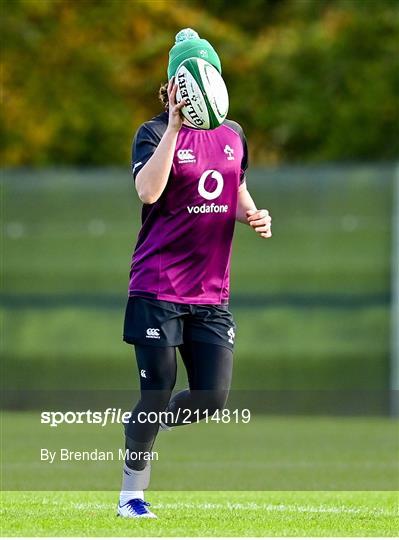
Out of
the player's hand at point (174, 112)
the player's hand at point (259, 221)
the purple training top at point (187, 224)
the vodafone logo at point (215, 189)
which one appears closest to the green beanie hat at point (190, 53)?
Result: the player's hand at point (174, 112)

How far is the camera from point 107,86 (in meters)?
23.5

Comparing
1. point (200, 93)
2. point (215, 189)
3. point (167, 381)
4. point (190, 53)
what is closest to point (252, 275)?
point (215, 189)

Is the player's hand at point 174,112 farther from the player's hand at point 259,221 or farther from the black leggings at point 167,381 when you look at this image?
the black leggings at point 167,381

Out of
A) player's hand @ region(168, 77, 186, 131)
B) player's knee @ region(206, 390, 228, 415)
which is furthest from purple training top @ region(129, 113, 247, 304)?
player's knee @ region(206, 390, 228, 415)

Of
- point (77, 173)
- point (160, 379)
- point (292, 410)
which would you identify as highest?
point (77, 173)

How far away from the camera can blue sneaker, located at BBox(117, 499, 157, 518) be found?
7562 mm

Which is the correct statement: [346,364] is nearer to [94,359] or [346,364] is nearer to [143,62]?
[94,359]

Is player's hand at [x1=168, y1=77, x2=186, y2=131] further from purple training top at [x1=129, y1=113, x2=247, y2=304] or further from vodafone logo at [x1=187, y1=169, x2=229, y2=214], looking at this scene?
vodafone logo at [x1=187, y1=169, x2=229, y2=214]

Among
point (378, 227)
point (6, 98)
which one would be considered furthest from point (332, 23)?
point (378, 227)

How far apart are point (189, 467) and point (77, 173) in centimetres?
758

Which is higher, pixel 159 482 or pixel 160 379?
pixel 160 379

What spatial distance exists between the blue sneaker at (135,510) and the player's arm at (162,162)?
156cm

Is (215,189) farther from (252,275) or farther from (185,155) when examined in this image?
(252,275)

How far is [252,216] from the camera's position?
7.74 metres
